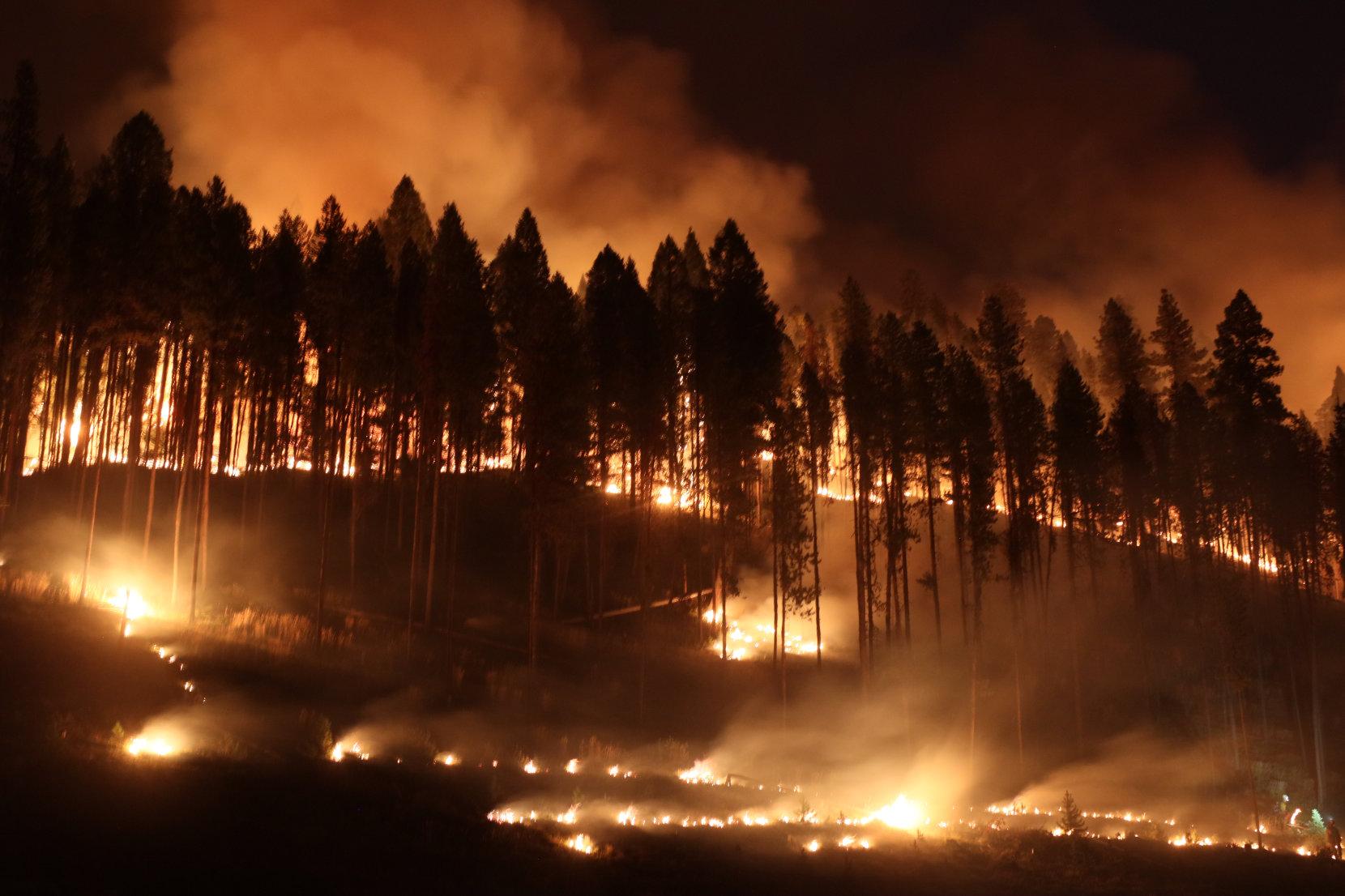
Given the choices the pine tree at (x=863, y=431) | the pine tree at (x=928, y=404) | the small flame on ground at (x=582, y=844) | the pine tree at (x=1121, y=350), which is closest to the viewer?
the small flame on ground at (x=582, y=844)

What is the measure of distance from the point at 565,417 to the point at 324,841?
19.9 m

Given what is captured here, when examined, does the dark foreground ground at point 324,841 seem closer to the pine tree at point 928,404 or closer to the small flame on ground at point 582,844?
the small flame on ground at point 582,844

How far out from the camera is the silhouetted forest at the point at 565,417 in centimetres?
3041

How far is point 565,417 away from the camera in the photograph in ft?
105

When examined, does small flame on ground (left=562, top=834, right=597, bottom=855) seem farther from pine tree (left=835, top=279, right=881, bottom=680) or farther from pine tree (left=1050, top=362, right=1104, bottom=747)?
pine tree (left=1050, top=362, right=1104, bottom=747)

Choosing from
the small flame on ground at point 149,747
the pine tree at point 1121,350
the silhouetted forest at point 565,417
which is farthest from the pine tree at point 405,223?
the pine tree at point 1121,350

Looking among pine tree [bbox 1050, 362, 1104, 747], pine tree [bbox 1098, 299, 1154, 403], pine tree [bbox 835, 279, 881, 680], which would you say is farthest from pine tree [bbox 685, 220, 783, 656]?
pine tree [bbox 1098, 299, 1154, 403]

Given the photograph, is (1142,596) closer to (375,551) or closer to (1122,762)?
(1122,762)

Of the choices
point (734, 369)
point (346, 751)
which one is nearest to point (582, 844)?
point (346, 751)

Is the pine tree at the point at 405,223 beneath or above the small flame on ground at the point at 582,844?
above

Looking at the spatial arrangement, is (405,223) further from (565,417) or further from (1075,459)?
(1075,459)

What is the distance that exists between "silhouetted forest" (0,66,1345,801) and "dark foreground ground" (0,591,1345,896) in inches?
404

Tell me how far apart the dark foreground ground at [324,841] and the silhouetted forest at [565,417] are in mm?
10268

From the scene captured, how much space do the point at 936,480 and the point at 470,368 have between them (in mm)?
21682
